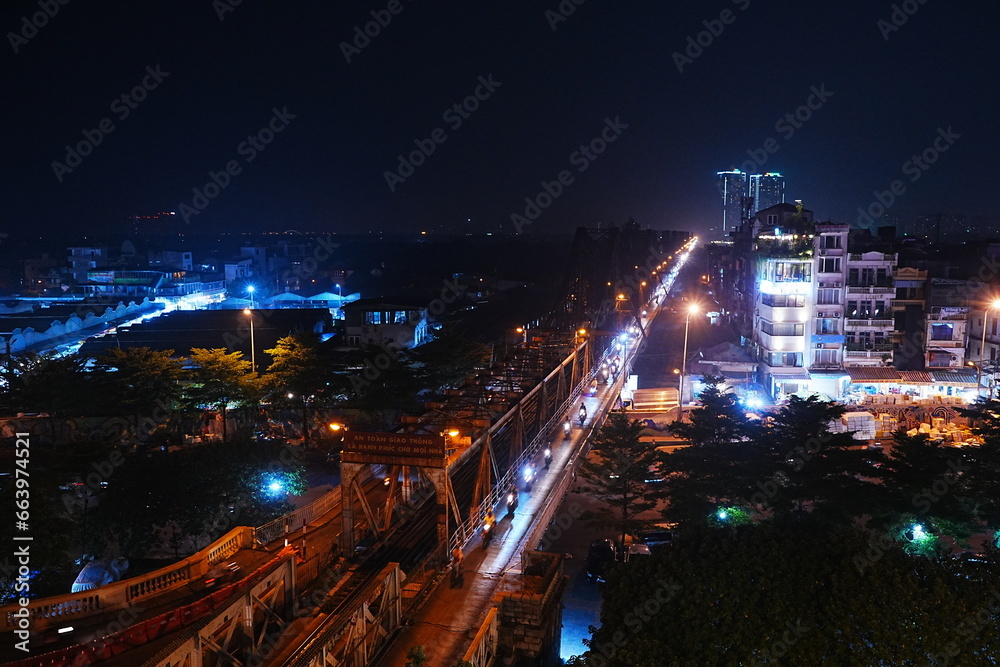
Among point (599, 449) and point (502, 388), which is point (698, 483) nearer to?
point (599, 449)

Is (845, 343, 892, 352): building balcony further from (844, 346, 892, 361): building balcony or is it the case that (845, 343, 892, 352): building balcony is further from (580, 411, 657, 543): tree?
(580, 411, 657, 543): tree

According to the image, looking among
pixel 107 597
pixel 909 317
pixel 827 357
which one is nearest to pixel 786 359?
pixel 827 357

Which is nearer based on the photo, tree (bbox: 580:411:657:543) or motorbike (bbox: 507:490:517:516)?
motorbike (bbox: 507:490:517:516)

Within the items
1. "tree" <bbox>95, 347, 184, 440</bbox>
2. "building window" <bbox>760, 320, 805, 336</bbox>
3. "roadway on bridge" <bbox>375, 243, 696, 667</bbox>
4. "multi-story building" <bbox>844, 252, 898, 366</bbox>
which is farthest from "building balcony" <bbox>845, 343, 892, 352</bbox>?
"tree" <bbox>95, 347, 184, 440</bbox>

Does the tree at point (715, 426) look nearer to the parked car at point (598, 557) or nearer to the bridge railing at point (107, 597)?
the parked car at point (598, 557)

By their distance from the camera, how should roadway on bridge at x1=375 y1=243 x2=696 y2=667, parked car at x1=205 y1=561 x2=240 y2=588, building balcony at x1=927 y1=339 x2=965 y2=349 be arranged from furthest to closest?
building balcony at x1=927 y1=339 x2=965 y2=349 → parked car at x1=205 y1=561 x2=240 y2=588 → roadway on bridge at x1=375 y1=243 x2=696 y2=667

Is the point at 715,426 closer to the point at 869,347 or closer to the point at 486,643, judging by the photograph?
the point at 486,643
